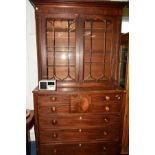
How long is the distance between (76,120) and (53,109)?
1.07 feet

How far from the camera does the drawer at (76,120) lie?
Result: 179cm

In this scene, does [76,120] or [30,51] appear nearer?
[76,120]

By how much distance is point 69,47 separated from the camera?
1.91 metres

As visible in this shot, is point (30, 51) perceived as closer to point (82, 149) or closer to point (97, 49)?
point (97, 49)

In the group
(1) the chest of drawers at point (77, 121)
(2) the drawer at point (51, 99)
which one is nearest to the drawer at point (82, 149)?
(1) the chest of drawers at point (77, 121)

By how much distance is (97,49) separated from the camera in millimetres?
1954

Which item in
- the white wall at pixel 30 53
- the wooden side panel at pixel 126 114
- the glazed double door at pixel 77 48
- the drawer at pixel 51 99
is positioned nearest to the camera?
the drawer at pixel 51 99

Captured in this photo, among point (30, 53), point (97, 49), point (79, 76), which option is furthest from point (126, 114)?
point (30, 53)

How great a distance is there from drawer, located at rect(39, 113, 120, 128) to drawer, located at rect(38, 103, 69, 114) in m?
0.04

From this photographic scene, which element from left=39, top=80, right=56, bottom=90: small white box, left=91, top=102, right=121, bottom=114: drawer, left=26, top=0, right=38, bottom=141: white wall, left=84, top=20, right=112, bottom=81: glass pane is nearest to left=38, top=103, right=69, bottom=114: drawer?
left=39, top=80, right=56, bottom=90: small white box

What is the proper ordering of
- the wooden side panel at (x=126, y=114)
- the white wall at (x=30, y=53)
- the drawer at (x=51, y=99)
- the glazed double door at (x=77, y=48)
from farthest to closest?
the white wall at (x=30, y=53) → the wooden side panel at (x=126, y=114) → the glazed double door at (x=77, y=48) → the drawer at (x=51, y=99)

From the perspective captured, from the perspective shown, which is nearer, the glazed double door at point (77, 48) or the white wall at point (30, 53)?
the glazed double door at point (77, 48)

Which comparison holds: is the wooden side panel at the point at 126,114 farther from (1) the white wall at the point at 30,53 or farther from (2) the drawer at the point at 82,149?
(1) the white wall at the point at 30,53
